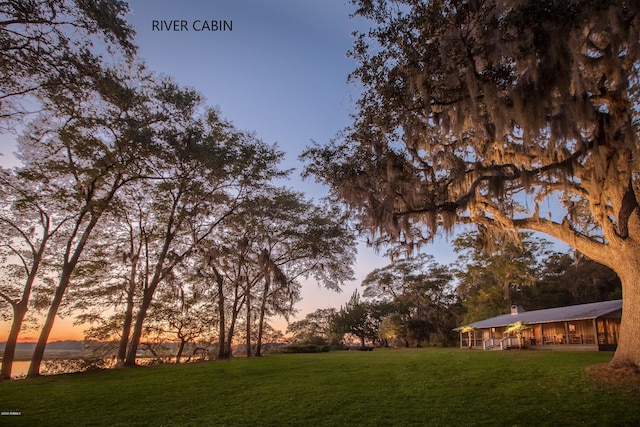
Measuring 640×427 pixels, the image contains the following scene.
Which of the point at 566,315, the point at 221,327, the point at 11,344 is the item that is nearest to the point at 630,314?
the point at 566,315

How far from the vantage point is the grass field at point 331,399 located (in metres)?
6.95

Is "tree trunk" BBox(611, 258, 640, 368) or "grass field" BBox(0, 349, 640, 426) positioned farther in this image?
"tree trunk" BBox(611, 258, 640, 368)

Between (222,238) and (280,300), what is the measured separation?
7791 millimetres

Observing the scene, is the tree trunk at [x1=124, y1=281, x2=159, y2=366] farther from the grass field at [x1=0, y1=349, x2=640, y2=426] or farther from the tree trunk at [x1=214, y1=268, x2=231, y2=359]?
the tree trunk at [x1=214, y1=268, x2=231, y2=359]

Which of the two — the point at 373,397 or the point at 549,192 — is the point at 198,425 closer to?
the point at 373,397

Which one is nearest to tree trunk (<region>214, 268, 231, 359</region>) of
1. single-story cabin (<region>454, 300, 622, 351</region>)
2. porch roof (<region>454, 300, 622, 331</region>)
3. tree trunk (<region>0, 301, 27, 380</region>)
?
tree trunk (<region>0, 301, 27, 380</region>)

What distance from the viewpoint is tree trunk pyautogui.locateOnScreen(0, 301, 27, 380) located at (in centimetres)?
1214

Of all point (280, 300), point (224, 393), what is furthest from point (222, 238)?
point (224, 393)

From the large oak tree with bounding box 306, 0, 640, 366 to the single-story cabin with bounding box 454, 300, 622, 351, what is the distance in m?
14.1

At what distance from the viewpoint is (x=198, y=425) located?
22.2 ft

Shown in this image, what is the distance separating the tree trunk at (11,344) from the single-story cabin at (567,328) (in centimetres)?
2759

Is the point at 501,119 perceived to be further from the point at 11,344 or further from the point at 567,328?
the point at 567,328

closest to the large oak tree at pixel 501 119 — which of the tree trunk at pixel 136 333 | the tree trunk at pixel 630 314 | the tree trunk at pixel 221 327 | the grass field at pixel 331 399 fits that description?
the tree trunk at pixel 630 314

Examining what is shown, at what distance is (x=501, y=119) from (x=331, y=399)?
25.2 feet
